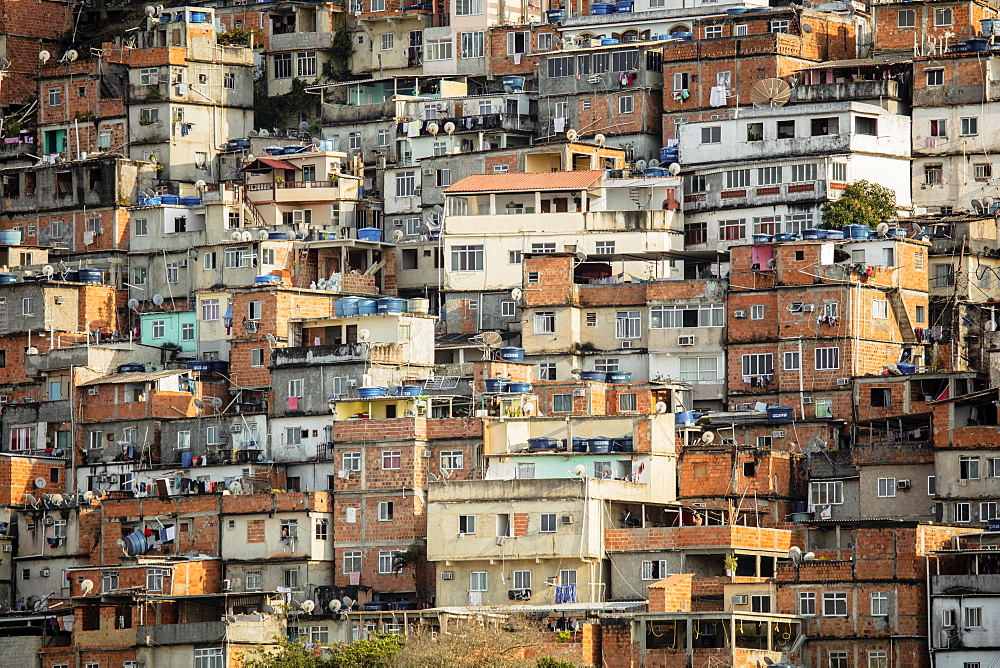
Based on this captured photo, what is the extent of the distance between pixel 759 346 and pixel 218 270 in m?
21.1

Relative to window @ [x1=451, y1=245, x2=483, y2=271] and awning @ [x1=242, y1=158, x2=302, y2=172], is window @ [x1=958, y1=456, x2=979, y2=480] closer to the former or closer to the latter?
window @ [x1=451, y1=245, x2=483, y2=271]

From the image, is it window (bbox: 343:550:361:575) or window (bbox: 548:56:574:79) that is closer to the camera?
window (bbox: 343:550:361:575)

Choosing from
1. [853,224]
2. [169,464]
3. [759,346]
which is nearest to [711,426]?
[759,346]

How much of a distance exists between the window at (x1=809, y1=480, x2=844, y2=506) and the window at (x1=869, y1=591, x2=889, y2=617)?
8.67m

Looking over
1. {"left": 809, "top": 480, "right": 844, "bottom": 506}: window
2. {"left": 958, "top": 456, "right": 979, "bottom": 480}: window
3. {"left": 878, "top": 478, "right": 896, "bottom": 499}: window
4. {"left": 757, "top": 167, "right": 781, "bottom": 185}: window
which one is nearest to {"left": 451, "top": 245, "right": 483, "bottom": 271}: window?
{"left": 757, "top": 167, "right": 781, "bottom": 185}: window

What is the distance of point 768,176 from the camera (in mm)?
89688

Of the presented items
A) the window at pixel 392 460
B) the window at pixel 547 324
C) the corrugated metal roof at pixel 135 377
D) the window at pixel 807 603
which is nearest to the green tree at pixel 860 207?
the window at pixel 547 324

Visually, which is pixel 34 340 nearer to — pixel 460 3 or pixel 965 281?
pixel 460 3

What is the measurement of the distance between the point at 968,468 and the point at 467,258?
905 inches

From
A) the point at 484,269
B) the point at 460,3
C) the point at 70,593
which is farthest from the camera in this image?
the point at 460,3

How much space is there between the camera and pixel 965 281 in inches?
3391

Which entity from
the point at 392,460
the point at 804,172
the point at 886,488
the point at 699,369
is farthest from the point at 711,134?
the point at 392,460

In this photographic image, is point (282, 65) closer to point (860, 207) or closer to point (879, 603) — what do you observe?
point (860, 207)

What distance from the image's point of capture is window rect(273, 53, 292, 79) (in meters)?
107
